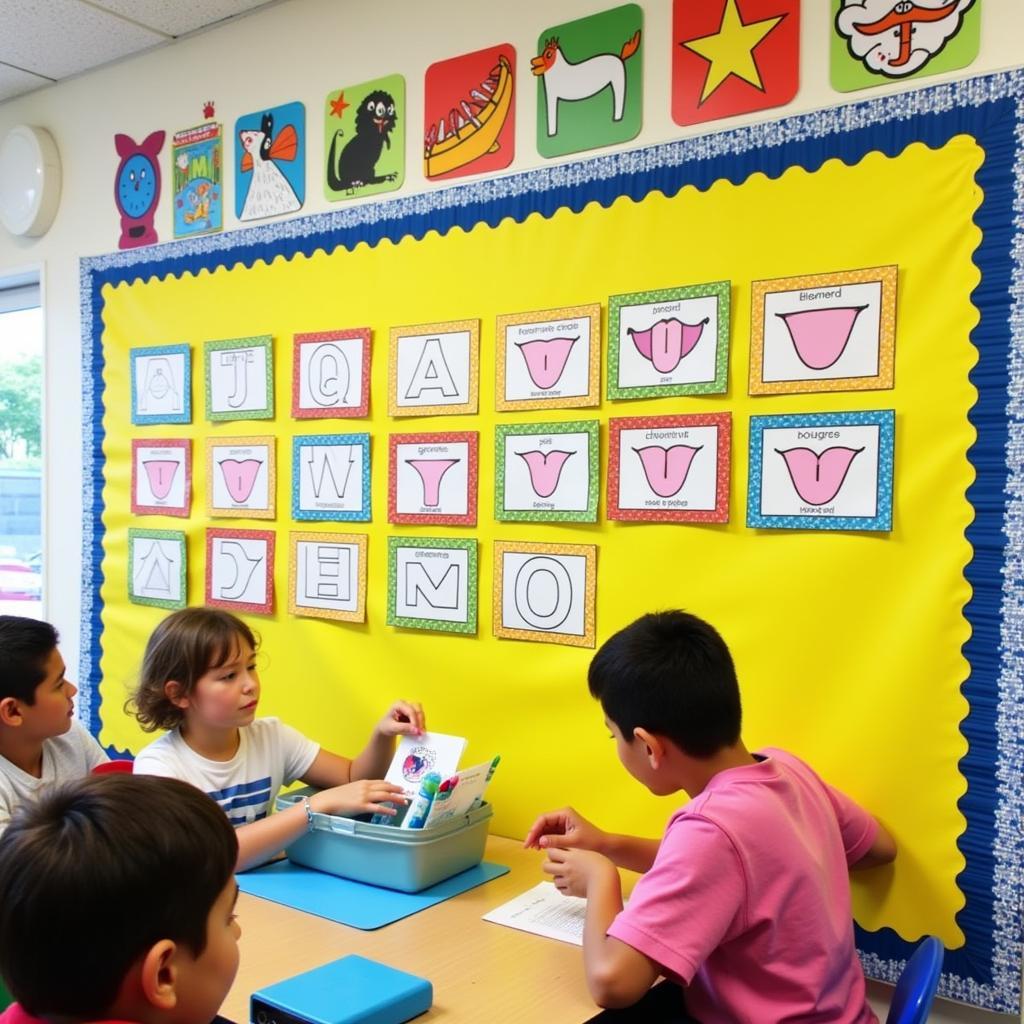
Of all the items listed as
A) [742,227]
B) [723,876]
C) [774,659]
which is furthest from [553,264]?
[723,876]

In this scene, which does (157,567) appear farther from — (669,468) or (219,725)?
(669,468)

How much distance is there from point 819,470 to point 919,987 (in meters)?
0.75

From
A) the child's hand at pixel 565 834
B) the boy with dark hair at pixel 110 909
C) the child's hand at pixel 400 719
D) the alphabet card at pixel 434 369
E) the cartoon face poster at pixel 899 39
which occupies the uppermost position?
the cartoon face poster at pixel 899 39

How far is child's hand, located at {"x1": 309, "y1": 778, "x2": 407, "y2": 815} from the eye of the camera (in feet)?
5.57

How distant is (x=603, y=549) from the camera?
1825 mm

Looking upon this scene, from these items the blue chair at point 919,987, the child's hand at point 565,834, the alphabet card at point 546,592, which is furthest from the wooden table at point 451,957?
the alphabet card at point 546,592

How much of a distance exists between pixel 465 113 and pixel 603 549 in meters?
0.92

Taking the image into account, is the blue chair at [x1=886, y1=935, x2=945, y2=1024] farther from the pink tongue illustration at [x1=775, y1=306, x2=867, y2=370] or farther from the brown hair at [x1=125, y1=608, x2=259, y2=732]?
the brown hair at [x1=125, y1=608, x2=259, y2=732]

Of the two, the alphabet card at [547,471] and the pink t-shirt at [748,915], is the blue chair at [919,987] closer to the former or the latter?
the pink t-shirt at [748,915]

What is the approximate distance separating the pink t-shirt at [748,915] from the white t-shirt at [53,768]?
1.04 meters

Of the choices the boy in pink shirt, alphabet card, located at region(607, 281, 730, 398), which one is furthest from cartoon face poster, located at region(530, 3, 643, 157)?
the boy in pink shirt

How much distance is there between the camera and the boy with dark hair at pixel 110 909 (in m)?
0.85

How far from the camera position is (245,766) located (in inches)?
74.2

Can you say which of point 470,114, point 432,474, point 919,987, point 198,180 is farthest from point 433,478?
point 919,987
